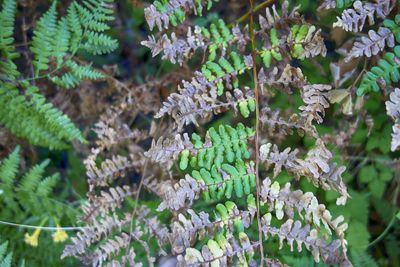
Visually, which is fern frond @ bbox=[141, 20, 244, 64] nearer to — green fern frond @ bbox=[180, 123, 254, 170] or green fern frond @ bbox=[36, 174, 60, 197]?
green fern frond @ bbox=[180, 123, 254, 170]

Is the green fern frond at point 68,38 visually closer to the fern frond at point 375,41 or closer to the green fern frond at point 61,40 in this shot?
the green fern frond at point 61,40

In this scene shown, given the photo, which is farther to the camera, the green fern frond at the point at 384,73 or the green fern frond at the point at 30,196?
the green fern frond at the point at 30,196

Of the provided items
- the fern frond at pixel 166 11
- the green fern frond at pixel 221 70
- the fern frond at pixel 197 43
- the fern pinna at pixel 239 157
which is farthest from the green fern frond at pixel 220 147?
the fern frond at pixel 166 11

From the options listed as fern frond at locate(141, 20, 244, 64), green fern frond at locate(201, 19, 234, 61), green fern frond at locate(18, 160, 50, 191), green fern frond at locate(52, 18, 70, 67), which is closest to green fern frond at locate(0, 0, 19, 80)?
green fern frond at locate(52, 18, 70, 67)

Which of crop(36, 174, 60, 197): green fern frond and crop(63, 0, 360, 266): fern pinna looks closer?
crop(63, 0, 360, 266): fern pinna

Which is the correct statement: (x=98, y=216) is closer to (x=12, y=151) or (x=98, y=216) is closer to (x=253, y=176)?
(x=12, y=151)

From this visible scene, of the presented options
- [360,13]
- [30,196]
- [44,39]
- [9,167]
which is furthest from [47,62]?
[360,13]

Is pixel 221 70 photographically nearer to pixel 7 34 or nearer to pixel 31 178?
pixel 7 34

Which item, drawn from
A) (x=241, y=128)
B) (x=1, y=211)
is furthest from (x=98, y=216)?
(x=241, y=128)
